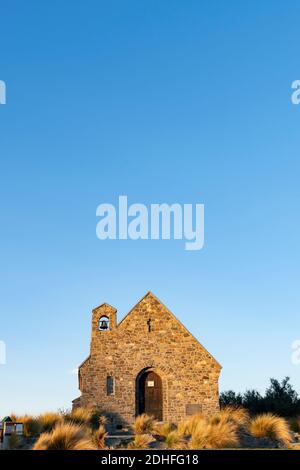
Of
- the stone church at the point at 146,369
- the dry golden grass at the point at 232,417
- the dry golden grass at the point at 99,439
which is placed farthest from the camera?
the stone church at the point at 146,369

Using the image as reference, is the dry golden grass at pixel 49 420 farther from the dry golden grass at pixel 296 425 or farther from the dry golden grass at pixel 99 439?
the dry golden grass at pixel 296 425

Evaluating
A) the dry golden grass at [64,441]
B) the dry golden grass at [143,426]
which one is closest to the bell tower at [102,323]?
the dry golden grass at [143,426]

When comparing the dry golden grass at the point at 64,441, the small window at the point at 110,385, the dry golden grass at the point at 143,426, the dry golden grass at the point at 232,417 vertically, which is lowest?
the dry golden grass at the point at 143,426

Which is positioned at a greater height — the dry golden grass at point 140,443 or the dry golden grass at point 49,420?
the dry golden grass at point 49,420

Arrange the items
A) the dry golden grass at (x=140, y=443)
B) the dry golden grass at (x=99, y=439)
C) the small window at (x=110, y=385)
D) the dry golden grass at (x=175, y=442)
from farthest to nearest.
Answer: the small window at (x=110, y=385)
the dry golden grass at (x=99, y=439)
the dry golden grass at (x=140, y=443)
the dry golden grass at (x=175, y=442)

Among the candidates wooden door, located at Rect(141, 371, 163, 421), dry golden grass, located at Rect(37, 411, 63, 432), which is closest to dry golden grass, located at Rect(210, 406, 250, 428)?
wooden door, located at Rect(141, 371, 163, 421)

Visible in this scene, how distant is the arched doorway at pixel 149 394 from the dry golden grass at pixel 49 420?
5.87m

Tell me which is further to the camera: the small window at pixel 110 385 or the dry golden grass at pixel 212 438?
the small window at pixel 110 385

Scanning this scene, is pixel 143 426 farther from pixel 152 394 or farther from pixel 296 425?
pixel 296 425

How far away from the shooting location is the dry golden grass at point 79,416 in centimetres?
2557

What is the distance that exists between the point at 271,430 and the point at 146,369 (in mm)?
8582

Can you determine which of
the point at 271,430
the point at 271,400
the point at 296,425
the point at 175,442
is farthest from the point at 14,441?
the point at 271,400
